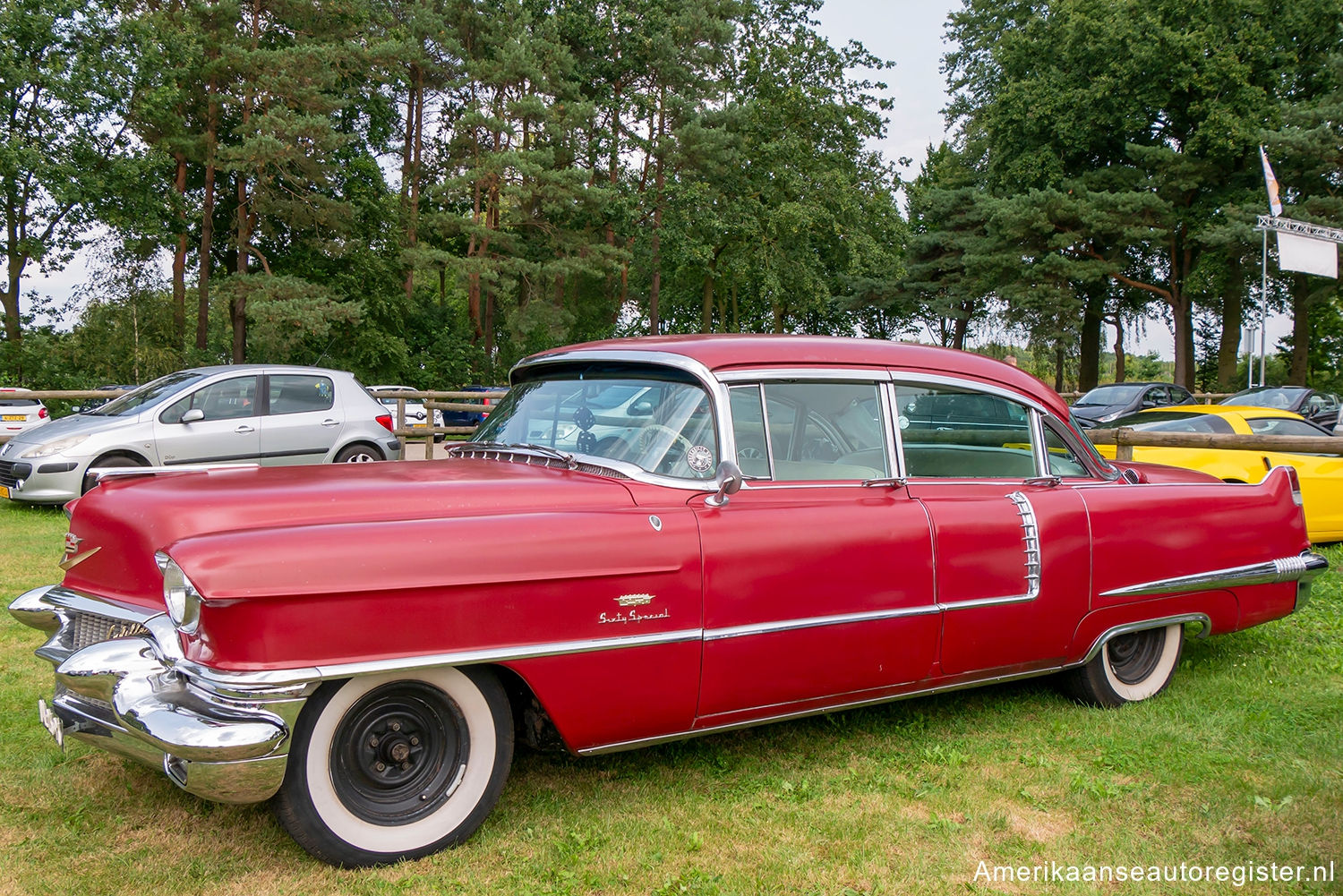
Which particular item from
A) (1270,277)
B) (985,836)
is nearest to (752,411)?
(985,836)

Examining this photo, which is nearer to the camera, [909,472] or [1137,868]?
[1137,868]

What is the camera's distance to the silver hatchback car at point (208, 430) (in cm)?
940

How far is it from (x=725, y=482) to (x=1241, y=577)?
2860 millimetres

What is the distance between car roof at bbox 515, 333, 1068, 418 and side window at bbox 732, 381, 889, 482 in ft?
0.35

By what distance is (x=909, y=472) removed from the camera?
395 centimetres

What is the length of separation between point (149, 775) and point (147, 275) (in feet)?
99.9

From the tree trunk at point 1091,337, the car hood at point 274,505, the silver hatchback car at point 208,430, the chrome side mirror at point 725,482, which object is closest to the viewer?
the car hood at point 274,505

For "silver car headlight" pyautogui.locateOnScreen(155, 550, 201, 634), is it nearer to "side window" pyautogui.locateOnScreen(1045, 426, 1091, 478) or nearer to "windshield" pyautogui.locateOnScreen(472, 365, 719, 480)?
"windshield" pyautogui.locateOnScreen(472, 365, 719, 480)

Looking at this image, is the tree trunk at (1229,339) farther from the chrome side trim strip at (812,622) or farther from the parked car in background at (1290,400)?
the chrome side trim strip at (812,622)

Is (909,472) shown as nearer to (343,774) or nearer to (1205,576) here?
(1205,576)

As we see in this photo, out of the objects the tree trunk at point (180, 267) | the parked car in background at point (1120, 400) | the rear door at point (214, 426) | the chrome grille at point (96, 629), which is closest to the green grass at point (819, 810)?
the chrome grille at point (96, 629)

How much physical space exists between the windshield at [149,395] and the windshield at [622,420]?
7.15 m

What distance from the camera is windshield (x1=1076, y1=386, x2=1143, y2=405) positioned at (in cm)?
1961

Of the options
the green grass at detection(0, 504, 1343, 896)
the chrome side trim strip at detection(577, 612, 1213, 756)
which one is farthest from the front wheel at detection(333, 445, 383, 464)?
the chrome side trim strip at detection(577, 612, 1213, 756)
